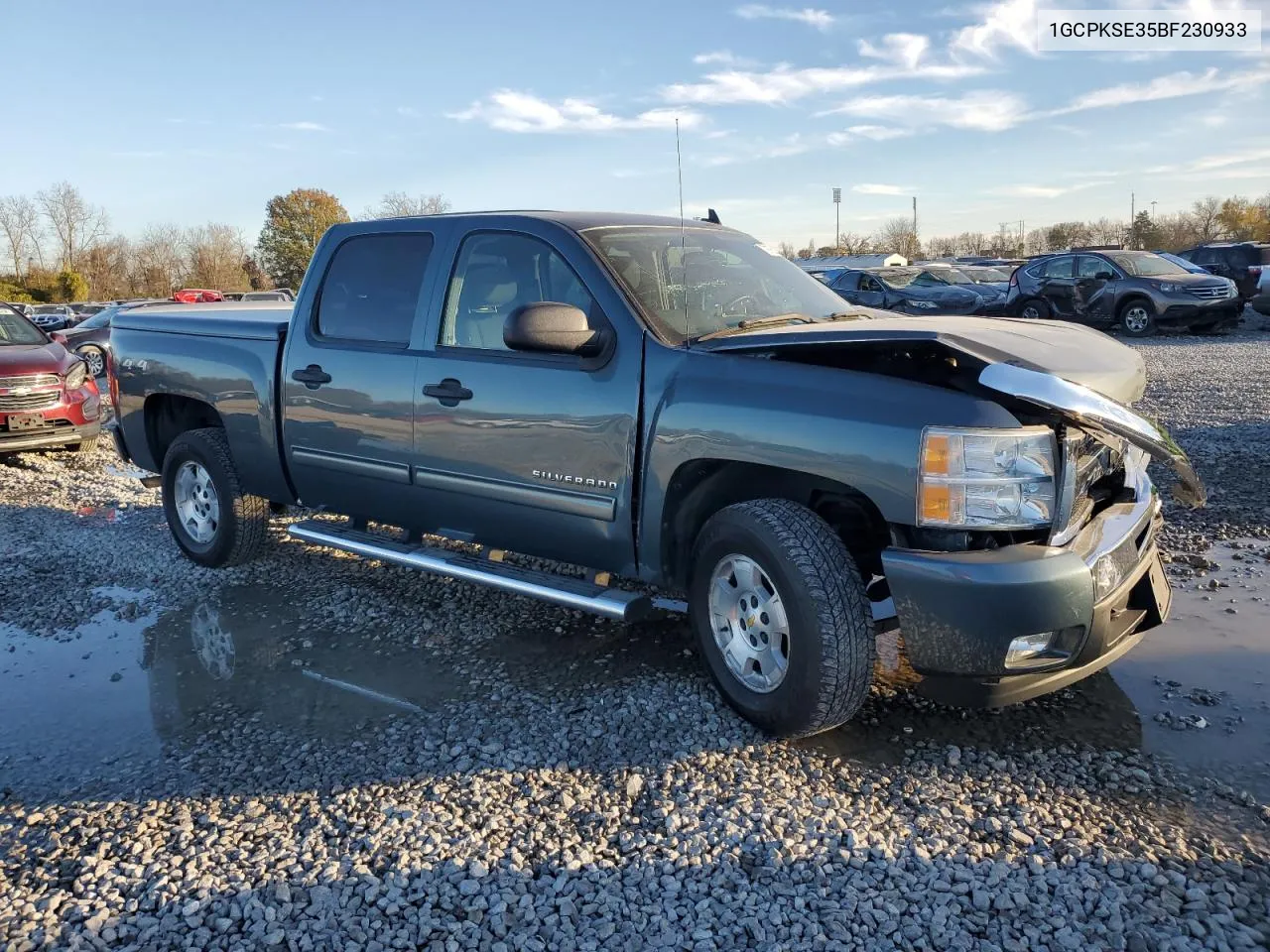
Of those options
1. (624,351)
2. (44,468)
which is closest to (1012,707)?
(624,351)

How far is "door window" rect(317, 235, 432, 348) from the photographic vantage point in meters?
4.85

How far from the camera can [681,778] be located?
11.1 feet

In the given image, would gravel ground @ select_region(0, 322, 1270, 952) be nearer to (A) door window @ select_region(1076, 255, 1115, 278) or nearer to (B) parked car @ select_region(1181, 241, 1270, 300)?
(A) door window @ select_region(1076, 255, 1115, 278)

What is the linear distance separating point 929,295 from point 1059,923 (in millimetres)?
18744

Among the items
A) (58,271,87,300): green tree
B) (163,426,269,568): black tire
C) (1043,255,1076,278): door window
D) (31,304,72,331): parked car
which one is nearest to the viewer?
(163,426,269,568): black tire

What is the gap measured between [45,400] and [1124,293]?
16790mm

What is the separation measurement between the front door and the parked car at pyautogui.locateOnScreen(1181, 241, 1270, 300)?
22.5 metres

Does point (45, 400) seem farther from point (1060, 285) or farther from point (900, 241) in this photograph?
point (900, 241)

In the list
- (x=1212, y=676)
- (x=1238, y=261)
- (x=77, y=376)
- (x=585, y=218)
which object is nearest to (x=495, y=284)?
(x=585, y=218)

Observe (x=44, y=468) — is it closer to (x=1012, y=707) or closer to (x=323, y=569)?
(x=323, y=569)

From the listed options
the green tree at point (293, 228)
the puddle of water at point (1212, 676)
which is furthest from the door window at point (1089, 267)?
the green tree at point (293, 228)

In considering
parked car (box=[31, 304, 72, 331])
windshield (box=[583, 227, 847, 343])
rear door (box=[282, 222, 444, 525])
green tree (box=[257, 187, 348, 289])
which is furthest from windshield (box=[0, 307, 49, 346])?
green tree (box=[257, 187, 348, 289])

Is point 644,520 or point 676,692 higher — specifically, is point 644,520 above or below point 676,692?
above

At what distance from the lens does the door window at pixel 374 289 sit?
4852 mm
